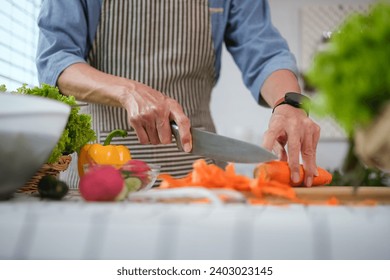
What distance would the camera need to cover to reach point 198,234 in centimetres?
45

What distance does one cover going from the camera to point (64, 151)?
2.93ft

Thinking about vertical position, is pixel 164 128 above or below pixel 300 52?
below

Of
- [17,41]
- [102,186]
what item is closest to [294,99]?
[102,186]

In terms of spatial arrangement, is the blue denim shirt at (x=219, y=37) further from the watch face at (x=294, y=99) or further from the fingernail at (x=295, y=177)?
the fingernail at (x=295, y=177)

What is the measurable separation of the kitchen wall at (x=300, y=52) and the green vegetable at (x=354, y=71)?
3.35m

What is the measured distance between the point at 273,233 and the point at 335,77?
155 mm

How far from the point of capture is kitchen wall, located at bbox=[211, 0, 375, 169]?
Result: 12.3ft

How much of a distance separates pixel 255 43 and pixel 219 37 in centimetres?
12

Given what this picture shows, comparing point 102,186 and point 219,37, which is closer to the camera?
point 102,186

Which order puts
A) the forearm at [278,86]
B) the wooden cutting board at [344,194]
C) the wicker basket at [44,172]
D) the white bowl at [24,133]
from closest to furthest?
the white bowl at [24,133] < the wooden cutting board at [344,194] < the wicker basket at [44,172] < the forearm at [278,86]

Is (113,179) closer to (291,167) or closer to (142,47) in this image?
(291,167)

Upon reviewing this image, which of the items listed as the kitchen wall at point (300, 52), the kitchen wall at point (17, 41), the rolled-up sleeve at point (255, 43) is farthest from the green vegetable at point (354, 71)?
the kitchen wall at point (300, 52)

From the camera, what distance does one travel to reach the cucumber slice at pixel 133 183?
650 millimetres

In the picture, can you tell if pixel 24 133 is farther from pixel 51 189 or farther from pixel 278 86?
pixel 278 86
